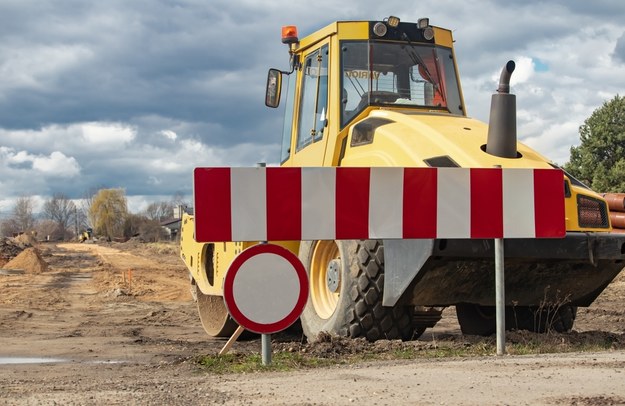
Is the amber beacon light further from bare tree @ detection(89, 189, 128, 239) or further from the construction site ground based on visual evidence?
bare tree @ detection(89, 189, 128, 239)

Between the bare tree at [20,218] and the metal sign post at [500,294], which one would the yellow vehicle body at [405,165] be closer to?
the metal sign post at [500,294]

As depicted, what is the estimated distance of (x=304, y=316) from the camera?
336 inches

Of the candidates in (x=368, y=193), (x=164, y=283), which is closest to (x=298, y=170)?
(x=368, y=193)

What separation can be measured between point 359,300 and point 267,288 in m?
1.74

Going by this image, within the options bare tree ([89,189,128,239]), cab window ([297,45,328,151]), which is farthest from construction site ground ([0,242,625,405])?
bare tree ([89,189,128,239])

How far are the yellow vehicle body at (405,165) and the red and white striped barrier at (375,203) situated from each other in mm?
335

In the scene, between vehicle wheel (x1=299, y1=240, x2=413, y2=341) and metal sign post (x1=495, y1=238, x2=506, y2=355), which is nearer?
metal sign post (x1=495, y1=238, x2=506, y2=355)

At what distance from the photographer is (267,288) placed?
19.9 feet

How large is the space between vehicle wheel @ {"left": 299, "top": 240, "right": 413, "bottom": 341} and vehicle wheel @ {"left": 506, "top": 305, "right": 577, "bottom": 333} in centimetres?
145

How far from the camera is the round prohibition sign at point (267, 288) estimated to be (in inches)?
236

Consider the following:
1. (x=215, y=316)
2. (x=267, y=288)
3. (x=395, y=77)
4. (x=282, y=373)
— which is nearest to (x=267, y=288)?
(x=267, y=288)

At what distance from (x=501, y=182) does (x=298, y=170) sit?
5.62ft

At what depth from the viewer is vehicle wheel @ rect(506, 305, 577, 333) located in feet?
28.5

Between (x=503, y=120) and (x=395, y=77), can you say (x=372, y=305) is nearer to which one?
(x=503, y=120)
